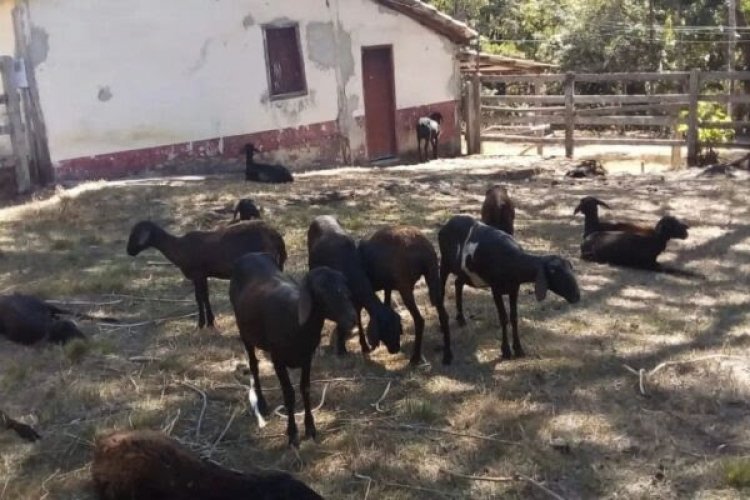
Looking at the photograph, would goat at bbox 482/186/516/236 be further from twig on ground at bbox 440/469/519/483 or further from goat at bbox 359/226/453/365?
twig on ground at bbox 440/469/519/483

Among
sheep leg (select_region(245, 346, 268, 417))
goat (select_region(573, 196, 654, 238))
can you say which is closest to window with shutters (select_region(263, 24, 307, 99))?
goat (select_region(573, 196, 654, 238))

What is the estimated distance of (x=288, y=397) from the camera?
507 cm

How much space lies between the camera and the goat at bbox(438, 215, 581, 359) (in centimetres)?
607

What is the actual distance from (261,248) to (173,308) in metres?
1.23

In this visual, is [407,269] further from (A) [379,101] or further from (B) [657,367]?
(A) [379,101]

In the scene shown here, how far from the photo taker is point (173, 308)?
776cm

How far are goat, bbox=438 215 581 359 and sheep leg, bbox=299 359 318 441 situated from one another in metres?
1.75

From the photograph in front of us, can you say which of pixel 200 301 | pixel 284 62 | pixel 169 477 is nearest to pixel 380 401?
pixel 169 477

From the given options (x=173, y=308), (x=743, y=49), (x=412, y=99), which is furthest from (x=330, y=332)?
(x=743, y=49)

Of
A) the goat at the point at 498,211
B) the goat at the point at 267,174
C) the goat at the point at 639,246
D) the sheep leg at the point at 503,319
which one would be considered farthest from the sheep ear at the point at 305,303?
the goat at the point at 267,174

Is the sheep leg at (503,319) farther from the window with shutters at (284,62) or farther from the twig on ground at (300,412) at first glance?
the window with shutters at (284,62)

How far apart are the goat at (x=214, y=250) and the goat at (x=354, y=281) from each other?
368mm

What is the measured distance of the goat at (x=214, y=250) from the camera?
23.1 ft

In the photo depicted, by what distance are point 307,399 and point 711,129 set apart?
1662 cm
